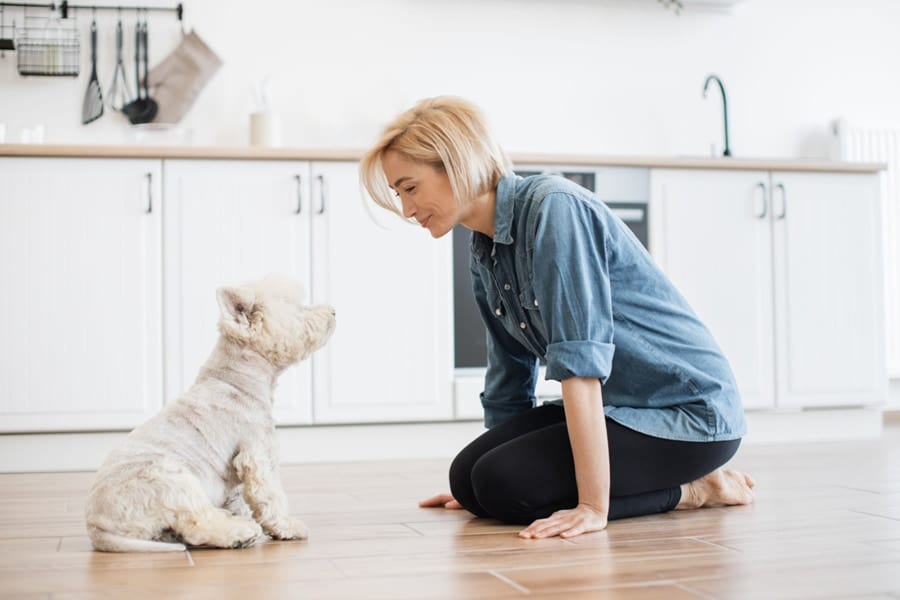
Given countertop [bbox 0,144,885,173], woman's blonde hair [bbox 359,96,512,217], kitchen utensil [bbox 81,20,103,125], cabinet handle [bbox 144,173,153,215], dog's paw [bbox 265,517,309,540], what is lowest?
dog's paw [bbox 265,517,309,540]

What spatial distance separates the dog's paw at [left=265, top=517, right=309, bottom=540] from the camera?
1.84 m

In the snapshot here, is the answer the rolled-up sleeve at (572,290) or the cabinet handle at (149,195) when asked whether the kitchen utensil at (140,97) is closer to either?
the cabinet handle at (149,195)

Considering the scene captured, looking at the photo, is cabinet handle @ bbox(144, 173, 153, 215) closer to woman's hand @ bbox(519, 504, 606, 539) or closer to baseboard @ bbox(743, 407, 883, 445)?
woman's hand @ bbox(519, 504, 606, 539)

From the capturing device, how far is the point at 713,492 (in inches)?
86.1

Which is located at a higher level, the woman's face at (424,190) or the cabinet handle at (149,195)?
the cabinet handle at (149,195)

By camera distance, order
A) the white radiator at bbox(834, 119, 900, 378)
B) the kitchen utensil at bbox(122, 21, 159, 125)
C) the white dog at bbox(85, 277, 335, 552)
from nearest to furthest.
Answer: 1. the white dog at bbox(85, 277, 335, 552)
2. the kitchen utensil at bbox(122, 21, 159, 125)
3. the white radiator at bbox(834, 119, 900, 378)

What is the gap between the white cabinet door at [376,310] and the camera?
3467 mm

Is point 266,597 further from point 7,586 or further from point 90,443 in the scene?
point 90,443

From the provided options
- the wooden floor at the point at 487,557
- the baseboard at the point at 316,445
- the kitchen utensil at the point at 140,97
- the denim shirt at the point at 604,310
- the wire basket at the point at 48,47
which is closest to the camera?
the wooden floor at the point at 487,557

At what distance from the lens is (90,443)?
3.30 meters

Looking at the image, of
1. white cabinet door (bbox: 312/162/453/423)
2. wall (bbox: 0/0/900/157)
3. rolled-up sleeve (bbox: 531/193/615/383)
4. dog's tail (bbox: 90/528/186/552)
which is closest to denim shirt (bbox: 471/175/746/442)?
rolled-up sleeve (bbox: 531/193/615/383)

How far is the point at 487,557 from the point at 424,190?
704mm

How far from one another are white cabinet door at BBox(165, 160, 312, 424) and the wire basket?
31.3 inches

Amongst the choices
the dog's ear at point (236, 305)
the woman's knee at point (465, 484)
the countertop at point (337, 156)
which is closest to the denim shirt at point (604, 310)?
the woman's knee at point (465, 484)
